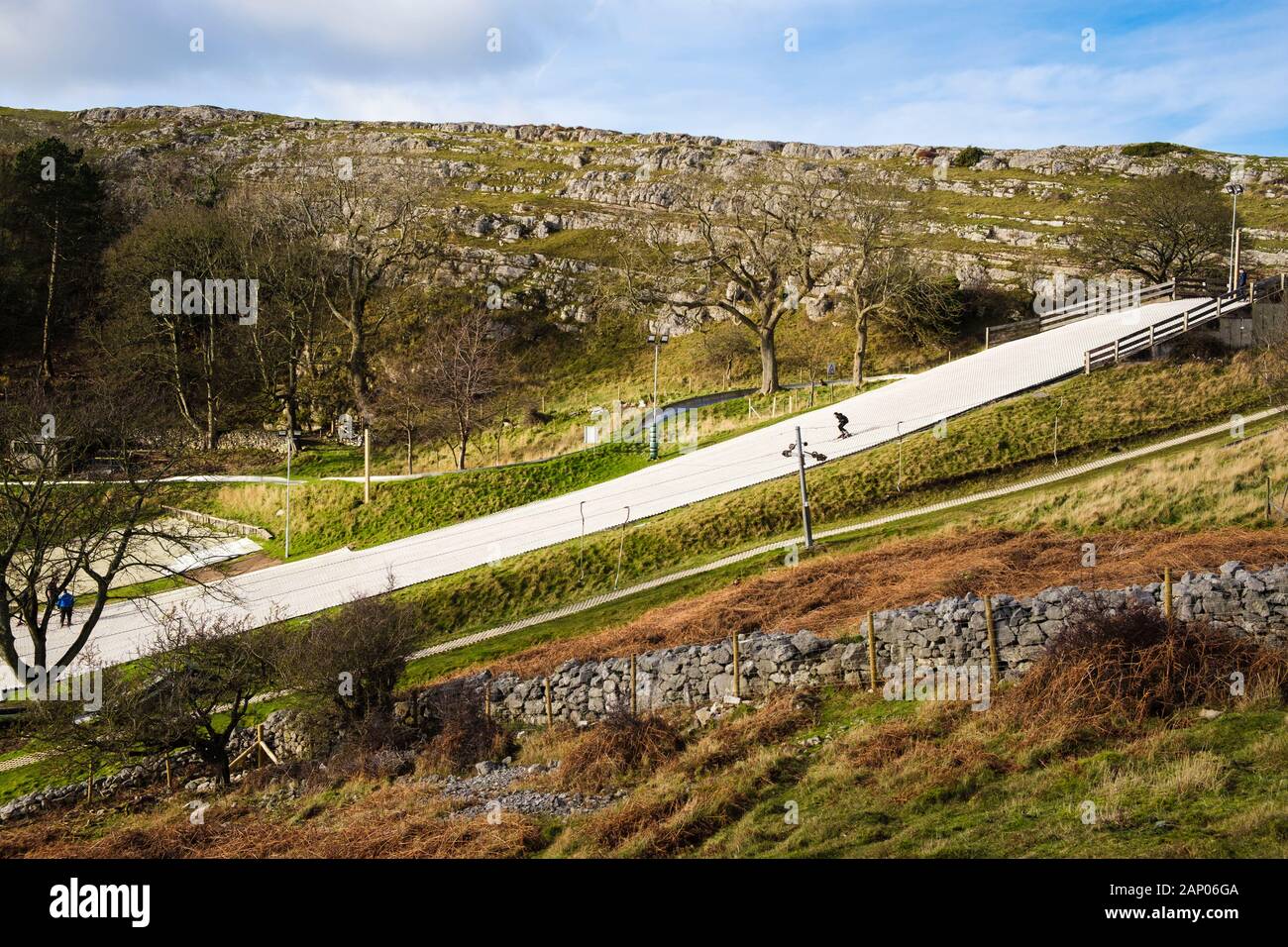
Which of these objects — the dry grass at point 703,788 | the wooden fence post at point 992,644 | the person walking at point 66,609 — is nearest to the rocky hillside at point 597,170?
the person walking at point 66,609

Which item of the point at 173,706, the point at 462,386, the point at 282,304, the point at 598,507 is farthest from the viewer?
the point at 282,304

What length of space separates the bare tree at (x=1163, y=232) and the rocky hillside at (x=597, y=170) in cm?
407

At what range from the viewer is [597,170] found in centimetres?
12006

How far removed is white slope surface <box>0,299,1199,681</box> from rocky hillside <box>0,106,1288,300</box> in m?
19.7

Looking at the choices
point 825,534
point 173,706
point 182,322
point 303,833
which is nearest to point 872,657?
point 303,833

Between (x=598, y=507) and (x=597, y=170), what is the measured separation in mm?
93038

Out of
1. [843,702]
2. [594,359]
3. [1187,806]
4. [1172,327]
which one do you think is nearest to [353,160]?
[594,359]

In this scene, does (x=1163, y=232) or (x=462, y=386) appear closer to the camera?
(x=462, y=386)

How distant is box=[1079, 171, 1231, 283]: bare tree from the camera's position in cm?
5925

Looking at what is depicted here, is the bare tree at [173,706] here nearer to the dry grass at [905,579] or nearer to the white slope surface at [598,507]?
the dry grass at [905,579]

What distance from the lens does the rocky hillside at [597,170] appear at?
79750mm

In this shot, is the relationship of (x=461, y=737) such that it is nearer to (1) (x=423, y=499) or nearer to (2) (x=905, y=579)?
(2) (x=905, y=579)

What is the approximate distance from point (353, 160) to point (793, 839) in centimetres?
6393

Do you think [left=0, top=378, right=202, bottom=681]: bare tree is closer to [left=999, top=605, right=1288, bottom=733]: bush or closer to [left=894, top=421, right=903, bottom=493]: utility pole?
[left=999, top=605, right=1288, bottom=733]: bush
